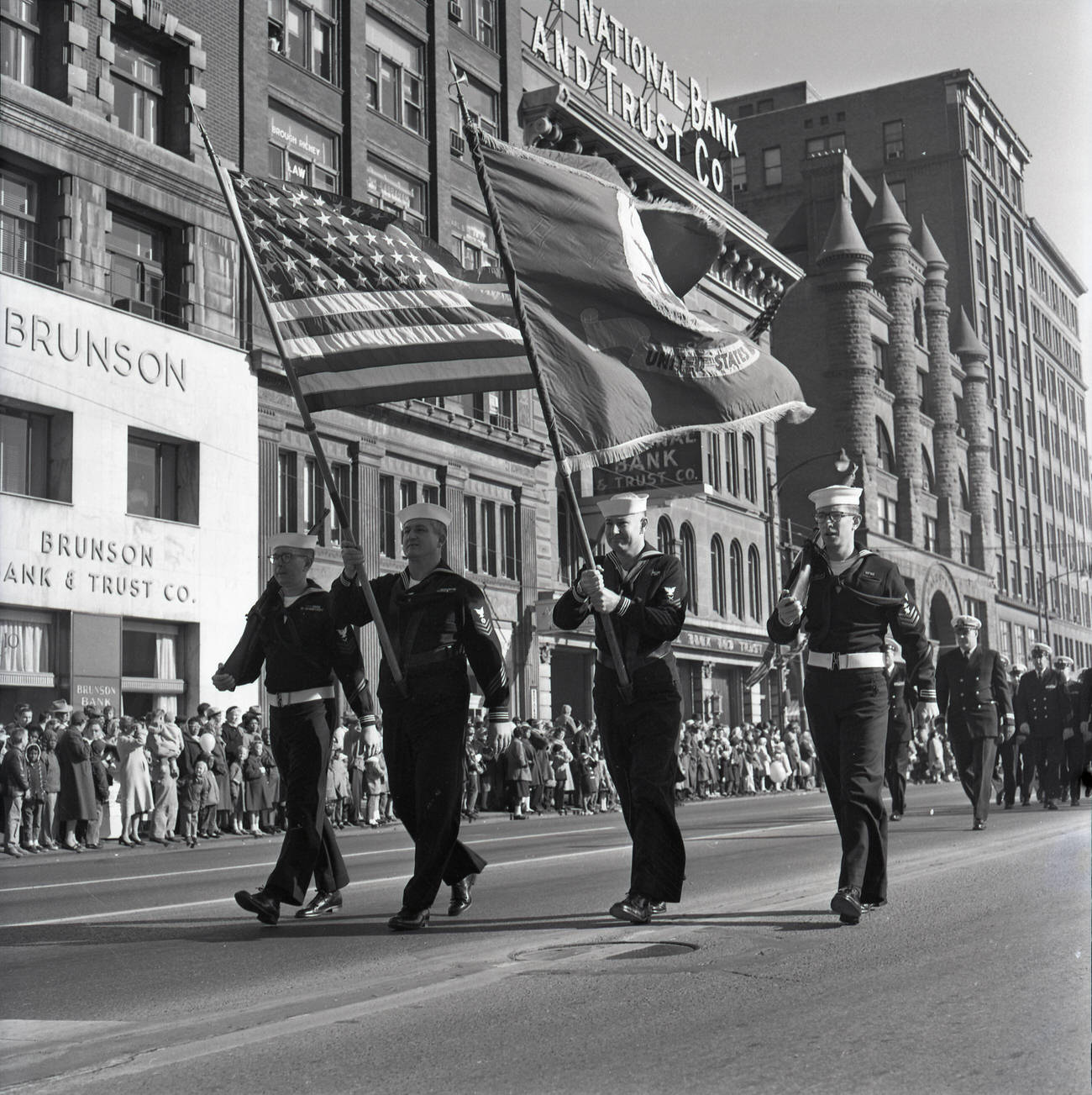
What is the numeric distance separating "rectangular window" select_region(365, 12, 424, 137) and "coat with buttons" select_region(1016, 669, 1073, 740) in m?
23.2

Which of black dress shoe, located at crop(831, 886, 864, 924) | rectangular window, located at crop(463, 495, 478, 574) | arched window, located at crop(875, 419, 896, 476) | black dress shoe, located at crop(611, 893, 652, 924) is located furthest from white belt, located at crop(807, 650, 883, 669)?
arched window, located at crop(875, 419, 896, 476)

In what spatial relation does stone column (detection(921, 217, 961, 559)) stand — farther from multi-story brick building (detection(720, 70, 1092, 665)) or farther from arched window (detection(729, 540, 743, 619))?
arched window (detection(729, 540, 743, 619))

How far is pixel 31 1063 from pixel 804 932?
12.0ft

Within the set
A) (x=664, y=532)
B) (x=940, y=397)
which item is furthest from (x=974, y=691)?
(x=940, y=397)

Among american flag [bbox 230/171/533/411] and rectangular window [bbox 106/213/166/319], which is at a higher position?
rectangular window [bbox 106/213/166/319]

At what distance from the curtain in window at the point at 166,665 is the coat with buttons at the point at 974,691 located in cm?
1631

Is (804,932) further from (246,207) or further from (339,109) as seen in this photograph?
(339,109)

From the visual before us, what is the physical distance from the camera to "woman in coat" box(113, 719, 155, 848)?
19.9 meters

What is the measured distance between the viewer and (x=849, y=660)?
788 centimetres

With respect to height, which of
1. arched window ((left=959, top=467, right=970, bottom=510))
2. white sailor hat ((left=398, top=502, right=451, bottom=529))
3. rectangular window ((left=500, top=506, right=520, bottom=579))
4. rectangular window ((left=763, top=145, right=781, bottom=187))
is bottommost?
white sailor hat ((left=398, top=502, right=451, bottom=529))

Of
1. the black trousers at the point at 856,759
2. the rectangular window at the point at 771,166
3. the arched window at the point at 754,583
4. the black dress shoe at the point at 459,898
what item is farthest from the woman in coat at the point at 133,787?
the rectangular window at the point at 771,166

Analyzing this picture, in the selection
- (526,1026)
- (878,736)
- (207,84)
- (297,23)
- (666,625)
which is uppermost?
(297,23)

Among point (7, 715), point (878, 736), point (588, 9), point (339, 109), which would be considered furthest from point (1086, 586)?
point (878, 736)

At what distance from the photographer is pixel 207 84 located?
30688 millimetres
